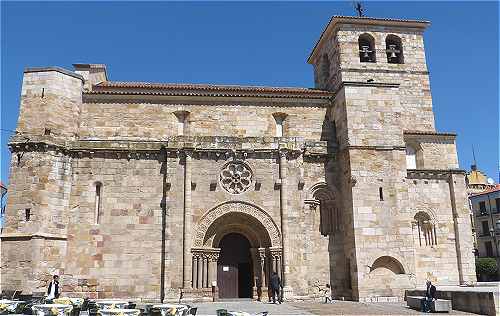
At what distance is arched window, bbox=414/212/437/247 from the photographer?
71.5 feet

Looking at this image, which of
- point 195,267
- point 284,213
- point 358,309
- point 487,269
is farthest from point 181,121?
point 487,269

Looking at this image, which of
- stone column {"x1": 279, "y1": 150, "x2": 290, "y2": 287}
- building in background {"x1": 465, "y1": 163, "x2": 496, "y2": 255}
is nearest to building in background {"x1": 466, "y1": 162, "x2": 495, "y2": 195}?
building in background {"x1": 465, "y1": 163, "x2": 496, "y2": 255}

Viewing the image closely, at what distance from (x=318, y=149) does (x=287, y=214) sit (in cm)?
330

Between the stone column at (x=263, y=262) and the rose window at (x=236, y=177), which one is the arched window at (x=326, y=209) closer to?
the stone column at (x=263, y=262)

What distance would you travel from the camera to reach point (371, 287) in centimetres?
1739

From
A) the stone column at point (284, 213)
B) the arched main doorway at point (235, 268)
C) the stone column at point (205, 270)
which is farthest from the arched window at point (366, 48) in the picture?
the stone column at point (205, 270)

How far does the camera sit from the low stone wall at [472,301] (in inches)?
484

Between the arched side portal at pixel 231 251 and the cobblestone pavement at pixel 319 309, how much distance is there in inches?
60.6

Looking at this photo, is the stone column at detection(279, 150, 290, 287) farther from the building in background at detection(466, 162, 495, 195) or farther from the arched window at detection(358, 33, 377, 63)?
the building in background at detection(466, 162, 495, 195)

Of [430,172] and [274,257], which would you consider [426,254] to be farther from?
[274,257]

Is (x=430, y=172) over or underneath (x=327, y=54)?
underneath

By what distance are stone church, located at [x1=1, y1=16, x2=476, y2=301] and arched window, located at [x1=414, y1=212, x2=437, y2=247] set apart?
35cm

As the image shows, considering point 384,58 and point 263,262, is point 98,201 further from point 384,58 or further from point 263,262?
point 384,58

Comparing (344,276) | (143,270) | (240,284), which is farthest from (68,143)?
(344,276)
